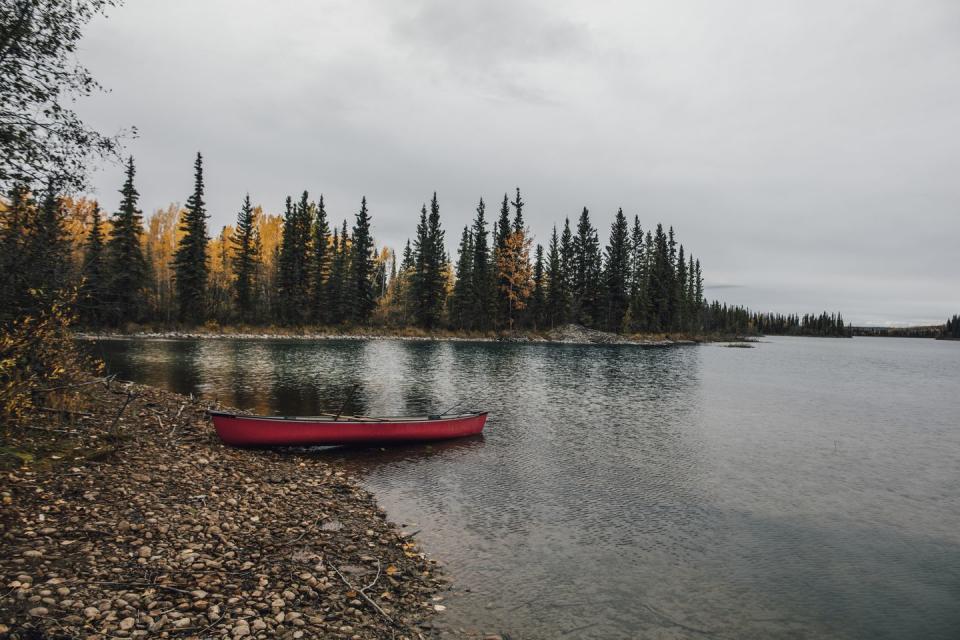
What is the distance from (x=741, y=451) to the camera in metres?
20.4

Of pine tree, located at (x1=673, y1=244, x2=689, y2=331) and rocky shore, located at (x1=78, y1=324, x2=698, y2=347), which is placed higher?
pine tree, located at (x1=673, y1=244, x2=689, y2=331)

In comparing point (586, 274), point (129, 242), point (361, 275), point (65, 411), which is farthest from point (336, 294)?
point (65, 411)

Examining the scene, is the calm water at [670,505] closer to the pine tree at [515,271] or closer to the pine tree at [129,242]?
the pine tree at [129,242]

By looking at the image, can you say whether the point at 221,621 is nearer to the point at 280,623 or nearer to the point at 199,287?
the point at 280,623

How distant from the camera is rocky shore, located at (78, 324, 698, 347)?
65125mm

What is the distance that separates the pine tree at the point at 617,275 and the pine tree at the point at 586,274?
8.11 ft

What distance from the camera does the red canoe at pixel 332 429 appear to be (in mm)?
15805

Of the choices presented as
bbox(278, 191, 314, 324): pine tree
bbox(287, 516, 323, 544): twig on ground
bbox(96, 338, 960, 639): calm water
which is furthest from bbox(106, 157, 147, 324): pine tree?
bbox(287, 516, 323, 544): twig on ground

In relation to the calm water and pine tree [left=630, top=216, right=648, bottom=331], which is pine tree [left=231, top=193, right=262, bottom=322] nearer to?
the calm water

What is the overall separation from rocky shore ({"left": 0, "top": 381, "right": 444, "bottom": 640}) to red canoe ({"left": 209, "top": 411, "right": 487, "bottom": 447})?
2.41m

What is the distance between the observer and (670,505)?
14.0m

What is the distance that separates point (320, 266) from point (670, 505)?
8011 cm

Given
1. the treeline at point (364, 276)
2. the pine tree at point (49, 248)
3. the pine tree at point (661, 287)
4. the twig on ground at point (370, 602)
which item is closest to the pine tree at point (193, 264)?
the treeline at point (364, 276)

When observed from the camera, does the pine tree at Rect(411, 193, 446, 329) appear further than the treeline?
Yes
